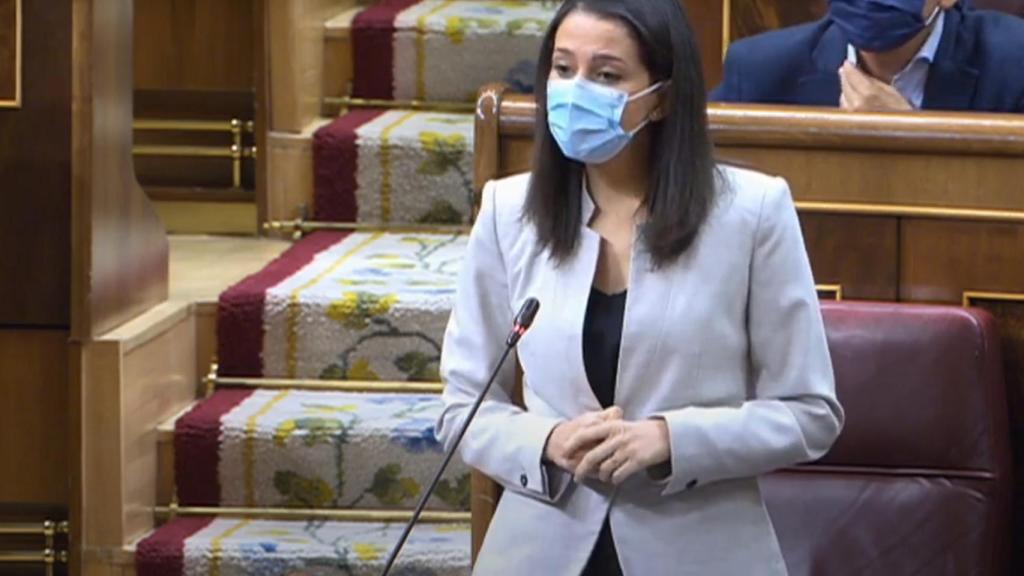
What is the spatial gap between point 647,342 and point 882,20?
1.10 m

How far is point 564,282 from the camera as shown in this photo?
1975 millimetres

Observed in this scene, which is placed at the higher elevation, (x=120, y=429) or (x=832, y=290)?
(x=832, y=290)

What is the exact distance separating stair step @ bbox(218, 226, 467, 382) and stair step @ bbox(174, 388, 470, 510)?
163 mm

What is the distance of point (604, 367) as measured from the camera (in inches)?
77.0

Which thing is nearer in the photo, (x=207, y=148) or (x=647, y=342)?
(x=647, y=342)

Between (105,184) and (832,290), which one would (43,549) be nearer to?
(105,184)

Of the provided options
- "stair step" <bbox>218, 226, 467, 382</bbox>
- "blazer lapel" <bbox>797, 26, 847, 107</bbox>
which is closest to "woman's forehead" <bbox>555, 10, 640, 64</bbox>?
"blazer lapel" <bbox>797, 26, 847, 107</bbox>

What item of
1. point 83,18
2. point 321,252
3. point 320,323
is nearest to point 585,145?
point 83,18

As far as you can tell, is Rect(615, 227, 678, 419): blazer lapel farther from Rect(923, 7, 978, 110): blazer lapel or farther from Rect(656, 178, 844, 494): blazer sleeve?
Rect(923, 7, 978, 110): blazer lapel

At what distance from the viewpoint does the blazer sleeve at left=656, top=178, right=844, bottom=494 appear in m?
1.91

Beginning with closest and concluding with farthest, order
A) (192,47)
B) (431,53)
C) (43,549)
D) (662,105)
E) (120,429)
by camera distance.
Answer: (662,105), (120,429), (43,549), (431,53), (192,47)

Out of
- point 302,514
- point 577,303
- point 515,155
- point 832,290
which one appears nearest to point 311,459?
point 302,514

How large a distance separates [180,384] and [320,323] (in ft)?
0.89

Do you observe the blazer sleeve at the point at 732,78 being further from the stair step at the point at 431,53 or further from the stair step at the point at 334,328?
the stair step at the point at 431,53
